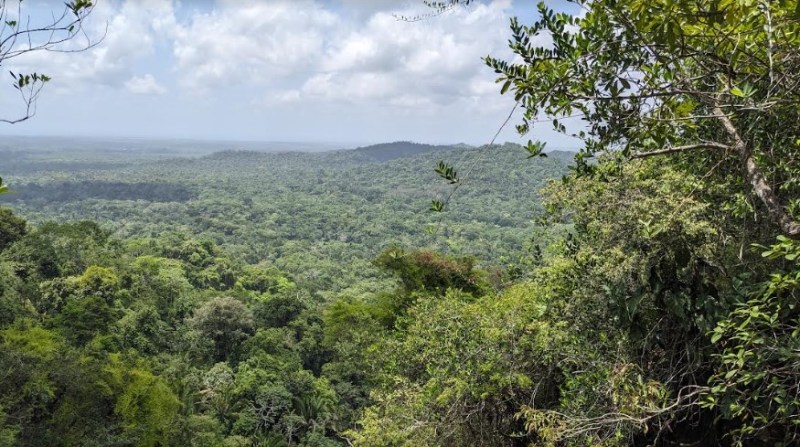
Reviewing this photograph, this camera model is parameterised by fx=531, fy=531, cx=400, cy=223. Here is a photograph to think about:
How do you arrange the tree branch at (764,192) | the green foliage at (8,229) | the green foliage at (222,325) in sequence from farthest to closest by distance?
the green foliage at (222,325) < the green foliage at (8,229) < the tree branch at (764,192)

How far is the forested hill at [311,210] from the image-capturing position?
180ft

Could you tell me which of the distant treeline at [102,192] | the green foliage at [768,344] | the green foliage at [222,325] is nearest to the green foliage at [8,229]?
the green foliage at [222,325]

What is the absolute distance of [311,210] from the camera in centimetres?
8325

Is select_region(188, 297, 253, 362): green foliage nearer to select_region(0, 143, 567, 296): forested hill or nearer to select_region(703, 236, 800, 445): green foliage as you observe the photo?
select_region(0, 143, 567, 296): forested hill

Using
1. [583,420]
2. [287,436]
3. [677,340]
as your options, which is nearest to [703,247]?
[677,340]

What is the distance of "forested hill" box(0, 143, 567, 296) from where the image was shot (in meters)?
54.8

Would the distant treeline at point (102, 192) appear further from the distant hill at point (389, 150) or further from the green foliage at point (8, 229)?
the distant hill at point (389, 150)

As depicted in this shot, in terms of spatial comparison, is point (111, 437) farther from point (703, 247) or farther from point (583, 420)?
point (703, 247)

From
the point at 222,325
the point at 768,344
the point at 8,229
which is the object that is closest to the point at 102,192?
the point at 8,229

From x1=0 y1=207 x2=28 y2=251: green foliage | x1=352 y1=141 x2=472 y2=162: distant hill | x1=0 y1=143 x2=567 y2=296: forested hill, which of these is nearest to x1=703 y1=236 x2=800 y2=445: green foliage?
x1=0 y1=207 x2=28 y2=251: green foliage

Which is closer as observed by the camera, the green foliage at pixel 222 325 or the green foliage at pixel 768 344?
the green foliage at pixel 768 344

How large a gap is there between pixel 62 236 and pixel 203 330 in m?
8.04

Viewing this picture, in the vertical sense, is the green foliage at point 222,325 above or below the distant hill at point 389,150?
A: below

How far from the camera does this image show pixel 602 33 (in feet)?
6.70
